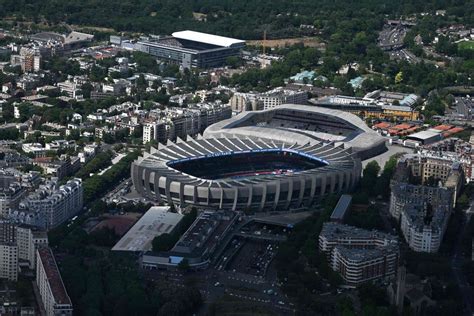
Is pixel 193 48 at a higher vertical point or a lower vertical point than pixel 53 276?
lower

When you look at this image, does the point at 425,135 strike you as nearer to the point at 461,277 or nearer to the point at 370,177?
the point at 370,177

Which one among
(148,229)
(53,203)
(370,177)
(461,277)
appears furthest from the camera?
(370,177)

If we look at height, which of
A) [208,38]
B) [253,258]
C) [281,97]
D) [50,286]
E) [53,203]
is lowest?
[208,38]

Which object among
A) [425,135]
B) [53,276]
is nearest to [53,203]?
[53,276]

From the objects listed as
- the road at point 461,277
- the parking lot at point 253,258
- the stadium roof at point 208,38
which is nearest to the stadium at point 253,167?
the parking lot at point 253,258

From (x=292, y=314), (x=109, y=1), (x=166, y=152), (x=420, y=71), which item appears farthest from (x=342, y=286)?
(x=109, y=1)

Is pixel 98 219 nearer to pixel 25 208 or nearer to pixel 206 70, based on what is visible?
pixel 25 208

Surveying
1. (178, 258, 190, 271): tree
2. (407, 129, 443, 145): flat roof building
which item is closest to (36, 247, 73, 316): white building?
(178, 258, 190, 271): tree
